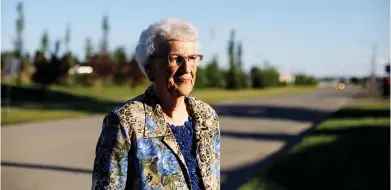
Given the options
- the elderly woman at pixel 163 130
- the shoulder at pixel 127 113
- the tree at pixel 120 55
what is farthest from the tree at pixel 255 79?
the shoulder at pixel 127 113

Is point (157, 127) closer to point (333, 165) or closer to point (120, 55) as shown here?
point (333, 165)

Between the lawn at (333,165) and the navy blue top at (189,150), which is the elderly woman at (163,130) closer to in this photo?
the navy blue top at (189,150)

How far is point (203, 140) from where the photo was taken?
2.16 m

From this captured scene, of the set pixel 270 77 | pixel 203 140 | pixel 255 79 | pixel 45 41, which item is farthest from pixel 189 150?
pixel 270 77

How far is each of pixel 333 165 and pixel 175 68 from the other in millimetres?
6875

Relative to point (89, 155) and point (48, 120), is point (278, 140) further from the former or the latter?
point (48, 120)

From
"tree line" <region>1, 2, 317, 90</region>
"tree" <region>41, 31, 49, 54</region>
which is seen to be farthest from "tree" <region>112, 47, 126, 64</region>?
"tree" <region>41, 31, 49, 54</region>

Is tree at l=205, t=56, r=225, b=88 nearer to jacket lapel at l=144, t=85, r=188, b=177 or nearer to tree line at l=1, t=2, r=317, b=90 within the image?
tree line at l=1, t=2, r=317, b=90

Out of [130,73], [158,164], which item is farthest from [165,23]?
[130,73]

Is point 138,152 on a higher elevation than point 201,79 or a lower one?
higher

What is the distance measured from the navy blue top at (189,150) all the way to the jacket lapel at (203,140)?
0.7 inches

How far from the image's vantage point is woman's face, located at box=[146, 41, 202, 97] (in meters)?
2.06

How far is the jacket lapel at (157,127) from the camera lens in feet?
6.52

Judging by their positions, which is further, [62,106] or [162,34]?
[62,106]
